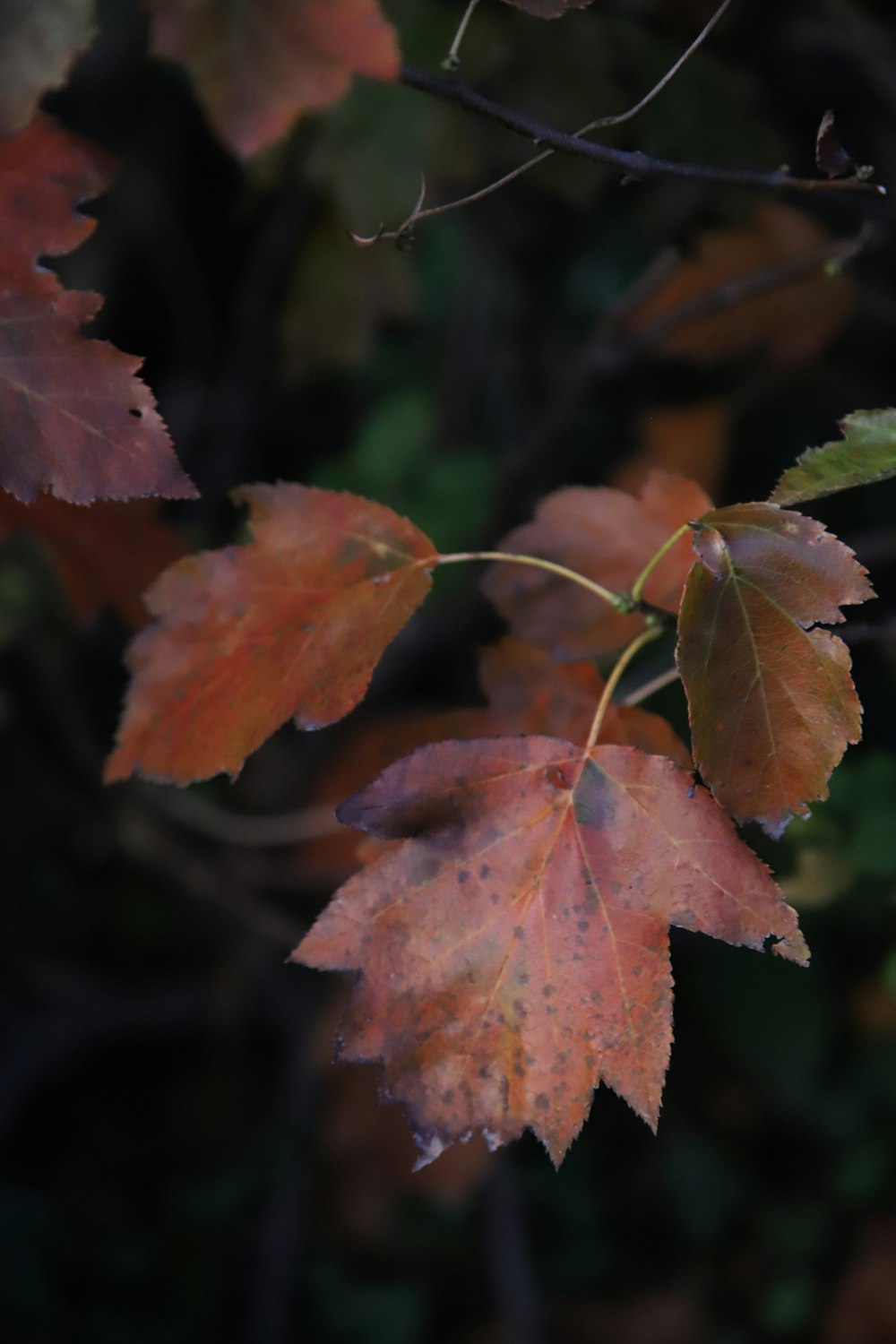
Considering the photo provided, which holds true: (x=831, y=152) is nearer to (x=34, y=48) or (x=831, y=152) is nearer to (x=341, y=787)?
(x=34, y=48)

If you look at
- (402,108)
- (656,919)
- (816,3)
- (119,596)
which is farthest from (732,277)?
(656,919)

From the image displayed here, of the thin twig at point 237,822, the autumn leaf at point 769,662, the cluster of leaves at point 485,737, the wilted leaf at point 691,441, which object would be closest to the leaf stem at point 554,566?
the cluster of leaves at point 485,737

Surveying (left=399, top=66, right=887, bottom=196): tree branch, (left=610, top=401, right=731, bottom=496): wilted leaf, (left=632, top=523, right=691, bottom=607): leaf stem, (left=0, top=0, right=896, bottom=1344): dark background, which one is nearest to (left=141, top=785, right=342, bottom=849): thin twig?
(left=0, top=0, right=896, bottom=1344): dark background

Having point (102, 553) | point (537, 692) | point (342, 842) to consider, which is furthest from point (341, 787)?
point (537, 692)

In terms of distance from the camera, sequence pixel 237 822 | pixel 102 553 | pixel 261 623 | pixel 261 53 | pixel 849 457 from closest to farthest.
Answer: pixel 849 457
pixel 261 623
pixel 261 53
pixel 102 553
pixel 237 822

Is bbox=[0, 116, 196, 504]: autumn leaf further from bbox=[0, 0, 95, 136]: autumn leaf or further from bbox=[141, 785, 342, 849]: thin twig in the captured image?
bbox=[141, 785, 342, 849]: thin twig

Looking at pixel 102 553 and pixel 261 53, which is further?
pixel 102 553

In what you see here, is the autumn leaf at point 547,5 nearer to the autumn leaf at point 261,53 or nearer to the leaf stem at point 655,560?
the autumn leaf at point 261,53
